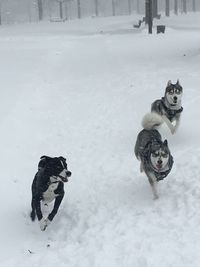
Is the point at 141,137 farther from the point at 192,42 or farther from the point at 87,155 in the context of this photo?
the point at 192,42

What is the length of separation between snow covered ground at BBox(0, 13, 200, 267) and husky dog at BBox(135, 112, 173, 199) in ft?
1.59

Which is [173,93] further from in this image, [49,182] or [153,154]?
[49,182]

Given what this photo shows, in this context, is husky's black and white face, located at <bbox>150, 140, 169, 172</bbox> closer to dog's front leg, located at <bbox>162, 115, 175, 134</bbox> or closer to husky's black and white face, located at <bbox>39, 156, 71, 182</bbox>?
husky's black and white face, located at <bbox>39, 156, 71, 182</bbox>

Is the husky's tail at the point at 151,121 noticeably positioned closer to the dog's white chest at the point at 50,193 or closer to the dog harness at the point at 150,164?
the dog harness at the point at 150,164

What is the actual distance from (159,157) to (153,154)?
0.13m

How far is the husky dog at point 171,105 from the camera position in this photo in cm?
1120

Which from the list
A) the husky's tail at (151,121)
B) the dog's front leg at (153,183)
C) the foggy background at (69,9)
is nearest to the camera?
the dog's front leg at (153,183)

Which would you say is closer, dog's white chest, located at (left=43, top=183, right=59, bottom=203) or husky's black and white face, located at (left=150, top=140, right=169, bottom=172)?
dog's white chest, located at (left=43, top=183, right=59, bottom=203)

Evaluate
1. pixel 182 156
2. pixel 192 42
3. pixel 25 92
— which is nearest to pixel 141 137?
pixel 182 156

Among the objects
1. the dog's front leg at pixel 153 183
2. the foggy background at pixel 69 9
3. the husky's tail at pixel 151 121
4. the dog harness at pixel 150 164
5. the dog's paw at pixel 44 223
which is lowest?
the dog's paw at pixel 44 223

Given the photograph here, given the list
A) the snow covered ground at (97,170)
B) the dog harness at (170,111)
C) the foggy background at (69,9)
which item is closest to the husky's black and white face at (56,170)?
the snow covered ground at (97,170)

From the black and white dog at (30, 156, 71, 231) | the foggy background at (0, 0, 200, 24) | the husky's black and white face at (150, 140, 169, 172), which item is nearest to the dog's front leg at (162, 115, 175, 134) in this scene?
the husky's black and white face at (150, 140, 169, 172)

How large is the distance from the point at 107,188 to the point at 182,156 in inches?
75.4

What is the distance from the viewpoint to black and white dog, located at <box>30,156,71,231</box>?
733 cm
